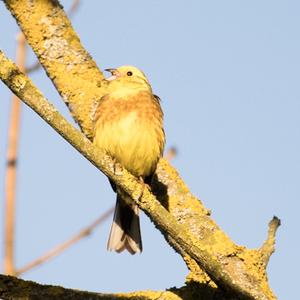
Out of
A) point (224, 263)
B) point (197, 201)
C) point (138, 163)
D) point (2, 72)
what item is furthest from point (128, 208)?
point (2, 72)

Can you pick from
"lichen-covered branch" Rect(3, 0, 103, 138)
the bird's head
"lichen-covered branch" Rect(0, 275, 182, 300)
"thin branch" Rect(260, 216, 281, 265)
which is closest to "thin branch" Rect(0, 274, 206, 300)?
"lichen-covered branch" Rect(0, 275, 182, 300)

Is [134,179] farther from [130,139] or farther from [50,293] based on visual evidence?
[130,139]

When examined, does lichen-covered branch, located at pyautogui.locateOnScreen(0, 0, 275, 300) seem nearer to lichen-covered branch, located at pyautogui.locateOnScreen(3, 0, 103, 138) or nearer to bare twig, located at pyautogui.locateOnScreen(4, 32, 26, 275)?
lichen-covered branch, located at pyautogui.locateOnScreen(3, 0, 103, 138)

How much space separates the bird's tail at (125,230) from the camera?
4.94m

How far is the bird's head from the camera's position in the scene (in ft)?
18.7

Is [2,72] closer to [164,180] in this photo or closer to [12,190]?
[12,190]

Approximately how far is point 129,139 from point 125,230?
60 cm

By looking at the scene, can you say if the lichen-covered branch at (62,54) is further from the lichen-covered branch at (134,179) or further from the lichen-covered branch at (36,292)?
the lichen-covered branch at (36,292)

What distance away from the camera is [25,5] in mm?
4750

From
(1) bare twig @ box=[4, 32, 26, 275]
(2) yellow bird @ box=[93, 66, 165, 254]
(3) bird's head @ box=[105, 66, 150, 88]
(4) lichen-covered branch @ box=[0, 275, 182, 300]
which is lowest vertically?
(4) lichen-covered branch @ box=[0, 275, 182, 300]

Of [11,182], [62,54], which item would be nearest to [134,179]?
[11,182]

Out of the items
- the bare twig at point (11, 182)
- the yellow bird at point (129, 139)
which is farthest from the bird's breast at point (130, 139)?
the bare twig at point (11, 182)

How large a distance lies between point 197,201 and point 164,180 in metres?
0.29

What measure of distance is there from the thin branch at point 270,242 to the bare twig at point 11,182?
1248 millimetres
